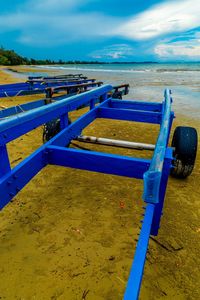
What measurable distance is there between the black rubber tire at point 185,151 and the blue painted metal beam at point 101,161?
126 cm

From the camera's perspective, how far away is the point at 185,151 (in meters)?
2.97

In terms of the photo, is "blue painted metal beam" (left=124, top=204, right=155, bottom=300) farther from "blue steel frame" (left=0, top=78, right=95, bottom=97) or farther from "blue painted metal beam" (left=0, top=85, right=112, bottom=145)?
"blue steel frame" (left=0, top=78, right=95, bottom=97)

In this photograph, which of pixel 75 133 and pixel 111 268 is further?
pixel 75 133

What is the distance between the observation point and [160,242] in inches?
83.5

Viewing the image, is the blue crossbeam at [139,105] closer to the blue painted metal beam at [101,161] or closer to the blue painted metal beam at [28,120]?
the blue painted metal beam at [28,120]

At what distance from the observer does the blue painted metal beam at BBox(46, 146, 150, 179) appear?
195 cm

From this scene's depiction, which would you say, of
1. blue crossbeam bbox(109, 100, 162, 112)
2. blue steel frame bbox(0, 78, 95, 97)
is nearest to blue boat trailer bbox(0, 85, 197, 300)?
blue crossbeam bbox(109, 100, 162, 112)

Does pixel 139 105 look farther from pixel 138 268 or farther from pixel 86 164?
pixel 138 268

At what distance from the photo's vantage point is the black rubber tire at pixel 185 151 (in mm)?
2975

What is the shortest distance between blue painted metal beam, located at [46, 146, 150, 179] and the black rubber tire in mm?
1256

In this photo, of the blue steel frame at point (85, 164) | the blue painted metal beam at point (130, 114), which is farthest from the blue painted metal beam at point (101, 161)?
the blue painted metal beam at point (130, 114)

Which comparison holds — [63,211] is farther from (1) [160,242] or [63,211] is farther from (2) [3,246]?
(1) [160,242]

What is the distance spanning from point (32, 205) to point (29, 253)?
29.8 inches

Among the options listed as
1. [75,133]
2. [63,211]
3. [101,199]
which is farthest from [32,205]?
[75,133]
